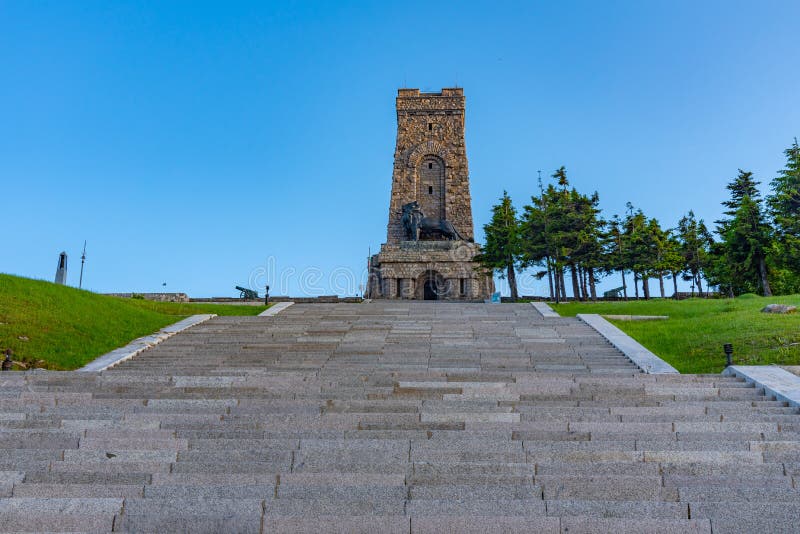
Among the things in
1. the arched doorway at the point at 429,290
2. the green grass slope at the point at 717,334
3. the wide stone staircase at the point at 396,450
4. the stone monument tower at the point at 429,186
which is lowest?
the wide stone staircase at the point at 396,450

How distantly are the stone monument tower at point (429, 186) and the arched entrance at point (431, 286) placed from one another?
0.05 m

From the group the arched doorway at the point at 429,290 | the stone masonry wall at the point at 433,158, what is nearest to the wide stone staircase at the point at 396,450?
the arched doorway at the point at 429,290

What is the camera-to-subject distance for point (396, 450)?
259 inches

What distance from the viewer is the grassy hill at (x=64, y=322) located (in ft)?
39.1

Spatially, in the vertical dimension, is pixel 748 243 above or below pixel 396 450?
above

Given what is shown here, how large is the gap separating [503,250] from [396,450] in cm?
2550

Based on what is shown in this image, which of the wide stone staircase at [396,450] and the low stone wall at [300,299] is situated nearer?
the wide stone staircase at [396,450]

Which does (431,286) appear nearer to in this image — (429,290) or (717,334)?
(429,290)

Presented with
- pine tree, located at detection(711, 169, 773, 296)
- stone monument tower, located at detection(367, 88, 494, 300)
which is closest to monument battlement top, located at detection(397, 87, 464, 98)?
stone monument tower, located at detection(367, 88, 494, 300)

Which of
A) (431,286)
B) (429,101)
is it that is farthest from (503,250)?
(429,101)

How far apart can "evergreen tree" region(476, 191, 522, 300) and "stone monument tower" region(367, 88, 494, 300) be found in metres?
1.35

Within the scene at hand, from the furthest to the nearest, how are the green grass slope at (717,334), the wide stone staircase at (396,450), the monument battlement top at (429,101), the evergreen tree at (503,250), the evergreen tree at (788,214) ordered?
the monument battlement top at (429,101) → the evergreen tree at (503,250) → the evergreen tree at (788,214) → the green grass slope at (717,334) → the wide stone staircase at (396,450)

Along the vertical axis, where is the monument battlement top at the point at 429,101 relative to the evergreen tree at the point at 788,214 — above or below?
above

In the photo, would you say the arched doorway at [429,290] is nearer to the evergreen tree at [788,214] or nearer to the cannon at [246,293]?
the cannon at [246,293]
